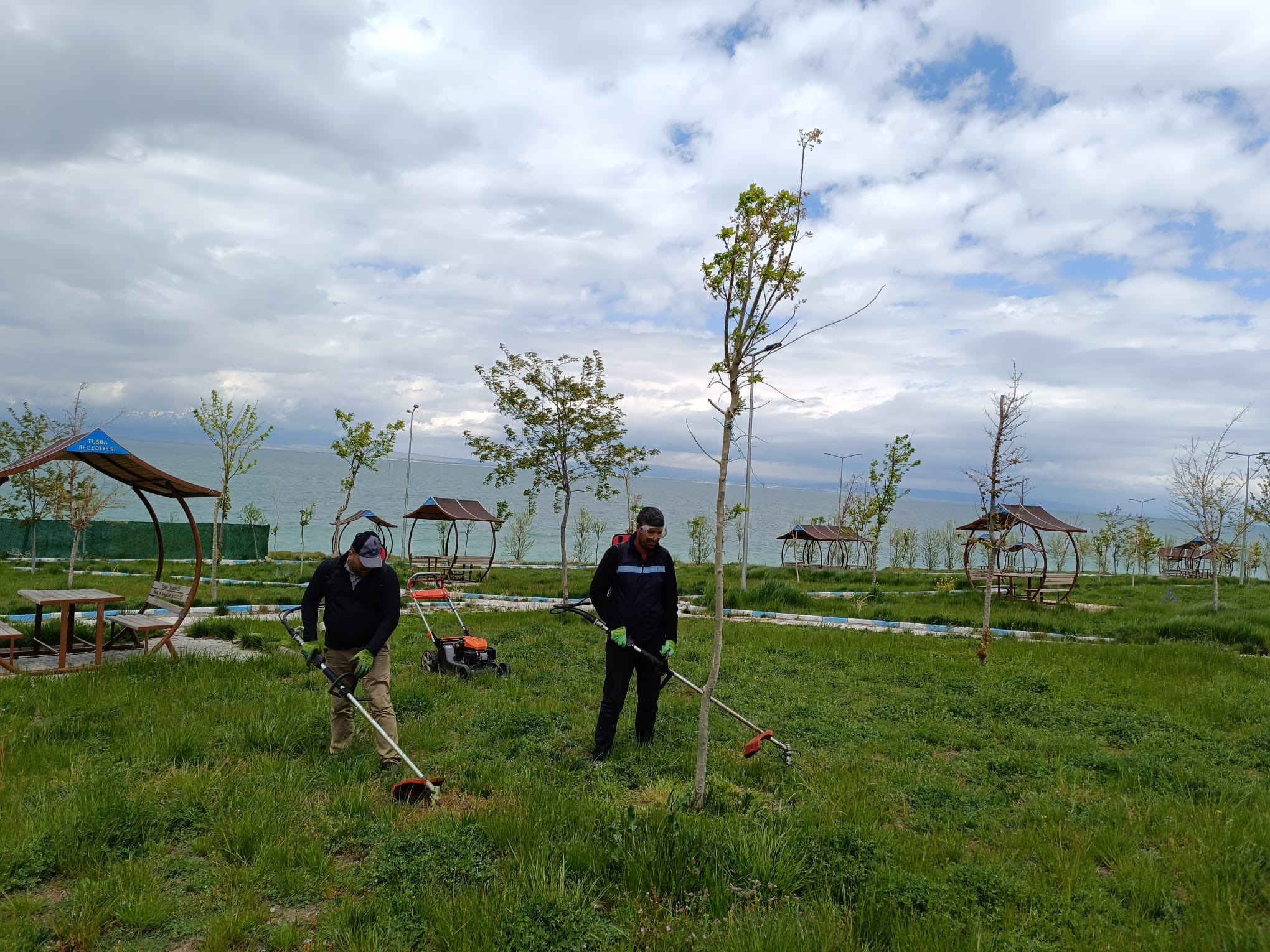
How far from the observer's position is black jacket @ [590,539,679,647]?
5.59 meters

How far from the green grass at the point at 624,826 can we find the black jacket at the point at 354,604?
0.87 metres

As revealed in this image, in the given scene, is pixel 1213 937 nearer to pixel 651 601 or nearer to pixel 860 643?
pixel 651 601

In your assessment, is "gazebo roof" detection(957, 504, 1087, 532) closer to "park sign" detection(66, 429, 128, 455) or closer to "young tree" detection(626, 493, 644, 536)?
"young tree" detection(626, 493, 644, 536)

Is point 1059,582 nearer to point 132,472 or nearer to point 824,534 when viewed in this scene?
point 824,534

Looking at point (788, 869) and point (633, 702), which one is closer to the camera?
point (788, 869)

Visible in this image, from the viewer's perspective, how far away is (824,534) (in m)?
30.2

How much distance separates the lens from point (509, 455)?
1873 cm

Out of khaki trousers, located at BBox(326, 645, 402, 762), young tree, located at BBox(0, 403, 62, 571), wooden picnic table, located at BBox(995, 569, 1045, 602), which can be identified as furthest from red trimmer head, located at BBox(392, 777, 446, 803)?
young tree, located at BBox(0, 403, 62, 571)

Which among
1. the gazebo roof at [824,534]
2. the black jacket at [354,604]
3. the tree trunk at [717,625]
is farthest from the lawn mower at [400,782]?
the gazebo roof at [824,534]

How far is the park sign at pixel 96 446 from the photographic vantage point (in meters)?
8.08

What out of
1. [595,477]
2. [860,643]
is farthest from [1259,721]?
[595,477]

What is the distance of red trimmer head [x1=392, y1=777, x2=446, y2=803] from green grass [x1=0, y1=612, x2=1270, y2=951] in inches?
4.3

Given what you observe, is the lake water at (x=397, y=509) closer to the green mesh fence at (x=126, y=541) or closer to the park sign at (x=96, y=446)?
the green mesh fence at (x=126, y=541)

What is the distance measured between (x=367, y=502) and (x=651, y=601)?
275 ft
